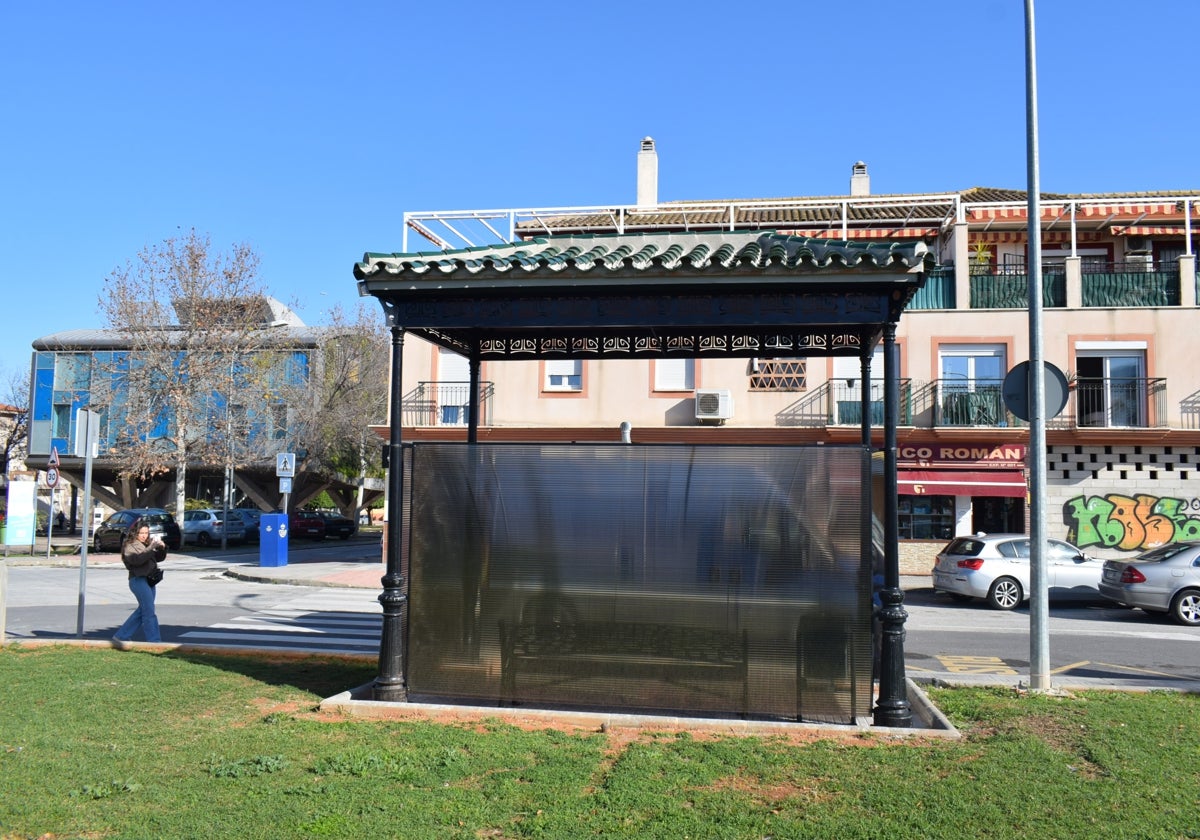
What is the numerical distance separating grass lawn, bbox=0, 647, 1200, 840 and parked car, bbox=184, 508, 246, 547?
1224 inches

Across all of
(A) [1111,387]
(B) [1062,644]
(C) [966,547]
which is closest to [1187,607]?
(C) [966,547]

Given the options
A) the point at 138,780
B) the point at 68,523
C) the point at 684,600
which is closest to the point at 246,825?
the point at 138,780

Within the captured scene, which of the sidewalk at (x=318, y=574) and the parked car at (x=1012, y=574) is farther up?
the parked car at (x=1012, y=574)

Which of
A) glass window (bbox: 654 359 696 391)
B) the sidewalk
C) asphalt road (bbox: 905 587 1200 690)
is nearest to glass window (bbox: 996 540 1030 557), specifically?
asphalt road (bbox: 905 587 1200 690)

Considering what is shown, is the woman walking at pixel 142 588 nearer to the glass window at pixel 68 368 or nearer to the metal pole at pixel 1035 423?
the metal pole at pixel 1035 423

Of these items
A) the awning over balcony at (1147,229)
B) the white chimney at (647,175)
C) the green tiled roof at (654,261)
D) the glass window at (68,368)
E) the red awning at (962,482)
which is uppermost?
the white chimney at (647,175)

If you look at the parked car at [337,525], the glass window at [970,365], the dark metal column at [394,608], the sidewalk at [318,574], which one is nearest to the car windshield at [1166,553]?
the glass window at [970,365]

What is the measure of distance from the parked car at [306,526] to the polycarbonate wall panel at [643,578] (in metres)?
35.8

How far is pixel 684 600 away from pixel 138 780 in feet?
12.6

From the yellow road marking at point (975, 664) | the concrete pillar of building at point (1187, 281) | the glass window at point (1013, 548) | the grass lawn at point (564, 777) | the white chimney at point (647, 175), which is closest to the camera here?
the grass lawn at point (564, 777)

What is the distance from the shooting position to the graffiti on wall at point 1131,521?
79.8 ft

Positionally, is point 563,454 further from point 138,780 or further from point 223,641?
point 223,641

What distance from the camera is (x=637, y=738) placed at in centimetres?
657

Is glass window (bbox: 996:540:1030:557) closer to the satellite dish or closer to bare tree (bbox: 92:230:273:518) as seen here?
the satellite dish
